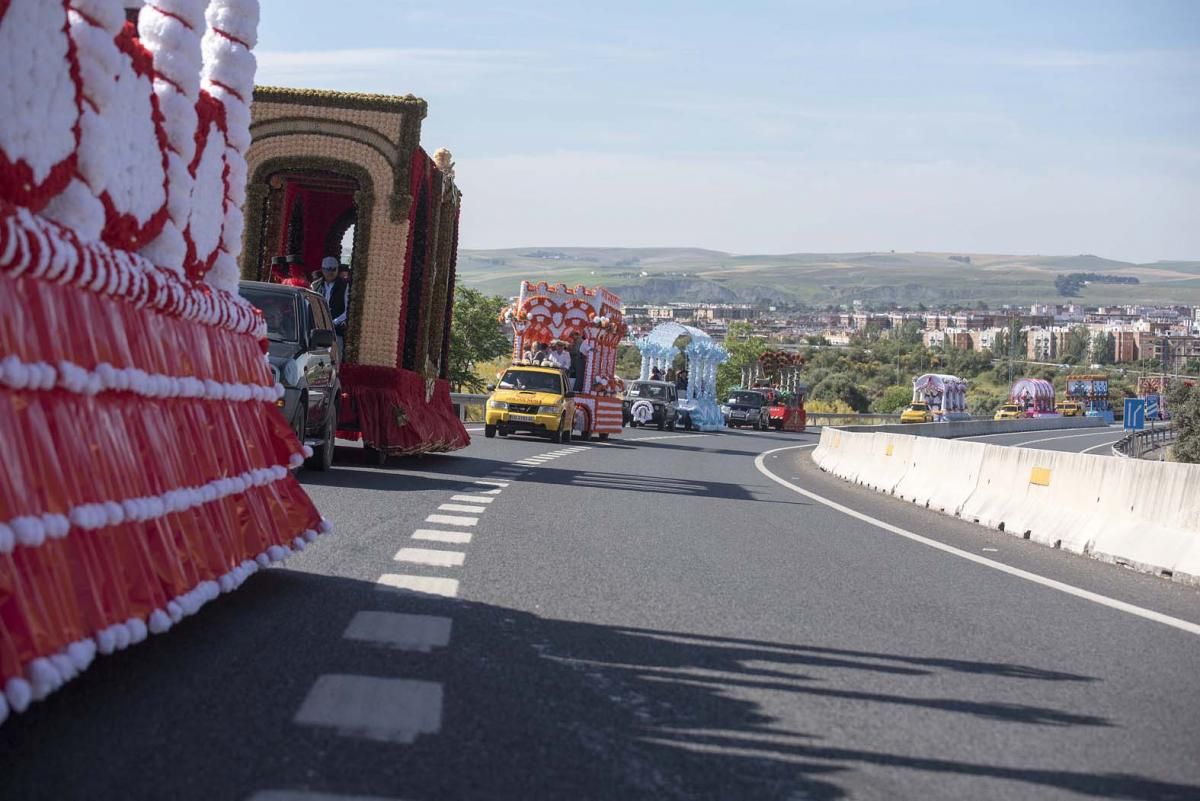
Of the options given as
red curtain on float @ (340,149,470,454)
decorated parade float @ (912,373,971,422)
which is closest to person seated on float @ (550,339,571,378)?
red curtain on float @ (340,149,470,454)

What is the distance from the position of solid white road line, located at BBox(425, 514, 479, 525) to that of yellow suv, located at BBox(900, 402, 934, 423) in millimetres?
84197

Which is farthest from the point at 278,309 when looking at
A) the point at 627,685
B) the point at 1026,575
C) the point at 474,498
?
the point at 627,685

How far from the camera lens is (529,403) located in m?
35.8

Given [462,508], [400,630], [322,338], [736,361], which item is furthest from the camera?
[736,361]

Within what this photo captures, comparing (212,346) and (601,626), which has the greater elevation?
(212,346)

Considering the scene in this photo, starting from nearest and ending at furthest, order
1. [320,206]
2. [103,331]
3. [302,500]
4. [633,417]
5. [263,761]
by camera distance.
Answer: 1. [263,761]
2. [103,331]
3. [302,500]
4. [320,206]
5. [633,417]

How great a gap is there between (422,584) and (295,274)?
13.4 meters

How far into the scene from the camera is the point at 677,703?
6.16 m

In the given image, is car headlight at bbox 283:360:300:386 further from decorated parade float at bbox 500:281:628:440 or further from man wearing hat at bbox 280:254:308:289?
decorated parade float at bbox 500:281:628:440

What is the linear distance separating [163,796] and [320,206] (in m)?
20.9

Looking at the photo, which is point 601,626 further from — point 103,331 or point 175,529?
point 103,331

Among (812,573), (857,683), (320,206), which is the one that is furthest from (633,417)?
(857,683)

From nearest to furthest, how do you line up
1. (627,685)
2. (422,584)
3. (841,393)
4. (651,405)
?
(627,685)
(422,584)
(651,405)
(841,393)

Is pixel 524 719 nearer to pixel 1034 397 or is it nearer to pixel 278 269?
pixel 278 269
